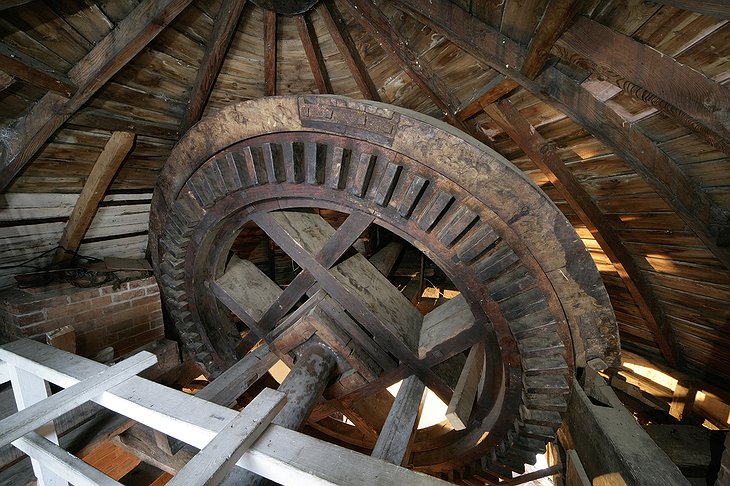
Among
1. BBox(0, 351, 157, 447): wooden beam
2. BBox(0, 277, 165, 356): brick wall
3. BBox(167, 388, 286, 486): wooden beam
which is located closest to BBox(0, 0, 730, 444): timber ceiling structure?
BBox(0, 277, 165, 356): brick wall

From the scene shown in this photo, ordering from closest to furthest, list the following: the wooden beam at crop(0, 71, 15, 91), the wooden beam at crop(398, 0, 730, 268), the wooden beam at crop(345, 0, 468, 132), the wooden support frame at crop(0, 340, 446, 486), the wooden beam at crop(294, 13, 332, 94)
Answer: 1. the wooden support frame at crop(0, 340, 446, 486)
2. the wooden beam at crop(398, 0, 730, 268)
3. the wooden beam at crop(0, 71, 15, 91)
4. the wooden beam at crop(345, 0, 468, 132)
5. the wooden beam at crop(294, 13, 332, 94)

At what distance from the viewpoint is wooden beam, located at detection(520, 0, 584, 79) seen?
1.26 m

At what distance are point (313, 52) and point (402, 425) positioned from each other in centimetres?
270

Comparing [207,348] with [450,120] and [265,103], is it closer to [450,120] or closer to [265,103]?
[265,103]

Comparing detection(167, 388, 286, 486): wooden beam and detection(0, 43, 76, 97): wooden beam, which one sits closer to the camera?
detection(167, 388, 286, 486): wooden beam

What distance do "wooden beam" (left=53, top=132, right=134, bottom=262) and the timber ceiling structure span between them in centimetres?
7

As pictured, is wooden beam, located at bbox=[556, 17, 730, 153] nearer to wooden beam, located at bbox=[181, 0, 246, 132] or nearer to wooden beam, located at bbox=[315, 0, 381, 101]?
wooden beam, located at bbox=[315, 0, 381, 101]

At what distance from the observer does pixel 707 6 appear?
105 centimetres

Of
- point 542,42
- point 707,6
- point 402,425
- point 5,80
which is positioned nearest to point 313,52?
point 542,42

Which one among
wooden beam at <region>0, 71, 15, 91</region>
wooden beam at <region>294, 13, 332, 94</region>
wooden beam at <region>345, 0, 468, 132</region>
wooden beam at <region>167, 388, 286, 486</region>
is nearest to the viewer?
Answer: wooden beam at <region>167, 388, 286, 486</region>

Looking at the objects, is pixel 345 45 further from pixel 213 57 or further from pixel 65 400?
pixel 65 400

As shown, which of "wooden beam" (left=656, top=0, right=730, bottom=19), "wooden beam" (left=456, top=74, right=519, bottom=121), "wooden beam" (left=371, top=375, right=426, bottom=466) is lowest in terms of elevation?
"wooden beam" (left=371, top=375, right=426, bottom=466)

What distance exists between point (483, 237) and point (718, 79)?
1102mm

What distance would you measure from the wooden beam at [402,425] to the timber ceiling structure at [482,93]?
1804 millimetres
